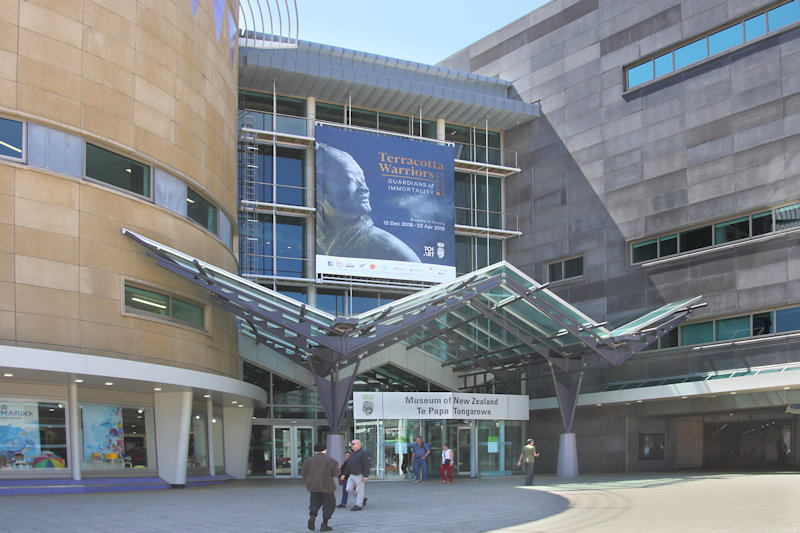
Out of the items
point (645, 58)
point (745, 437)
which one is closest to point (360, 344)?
point (645, 58)

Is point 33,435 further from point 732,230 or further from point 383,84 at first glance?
point 732,230

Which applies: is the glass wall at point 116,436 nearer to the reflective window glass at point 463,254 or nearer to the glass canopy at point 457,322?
the glass canopy at point 457,322

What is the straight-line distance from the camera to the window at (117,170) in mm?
21312

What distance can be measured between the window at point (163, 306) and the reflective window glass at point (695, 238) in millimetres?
18449

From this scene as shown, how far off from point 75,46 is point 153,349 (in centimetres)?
765

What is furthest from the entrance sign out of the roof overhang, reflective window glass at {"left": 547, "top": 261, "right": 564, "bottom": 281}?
the roof overhang

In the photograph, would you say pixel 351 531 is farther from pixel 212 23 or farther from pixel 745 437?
pixel 745 437

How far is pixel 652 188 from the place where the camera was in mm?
34281

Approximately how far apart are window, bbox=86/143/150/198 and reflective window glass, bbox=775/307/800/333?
68.3 ft

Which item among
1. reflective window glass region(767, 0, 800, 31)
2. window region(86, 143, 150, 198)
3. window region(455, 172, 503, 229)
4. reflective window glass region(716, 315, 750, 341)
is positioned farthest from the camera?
window region(455, 172, 503, 229)

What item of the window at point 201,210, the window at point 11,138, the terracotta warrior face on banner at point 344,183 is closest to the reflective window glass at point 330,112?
the terracotta warrior face on banner at point 344,183

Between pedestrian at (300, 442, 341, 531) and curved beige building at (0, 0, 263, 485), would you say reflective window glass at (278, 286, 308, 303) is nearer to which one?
curved beige building at (0, 0, 263, 485)

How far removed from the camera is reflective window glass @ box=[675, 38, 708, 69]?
1300 inches

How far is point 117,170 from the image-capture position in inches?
865
